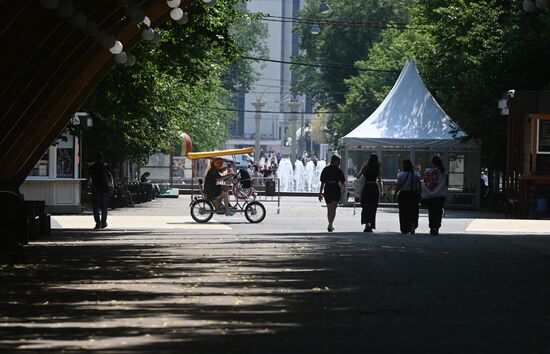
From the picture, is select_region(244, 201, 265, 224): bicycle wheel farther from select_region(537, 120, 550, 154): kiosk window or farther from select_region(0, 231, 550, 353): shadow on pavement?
select_region(0, 231, 550, 353): shadow on pavement

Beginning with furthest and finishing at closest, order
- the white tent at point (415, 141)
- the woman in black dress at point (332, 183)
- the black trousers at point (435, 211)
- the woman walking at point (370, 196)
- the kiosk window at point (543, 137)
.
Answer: the white tent at point (415, 141), the kiosk window at point (543, 137), the woman in black dress at point (332, 183), the woman walking at point (370, 196), the black trousers at point (435, 211)

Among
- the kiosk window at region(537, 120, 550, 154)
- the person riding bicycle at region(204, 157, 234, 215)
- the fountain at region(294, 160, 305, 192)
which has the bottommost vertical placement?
the fountain at region(294, 160, 305, 192)

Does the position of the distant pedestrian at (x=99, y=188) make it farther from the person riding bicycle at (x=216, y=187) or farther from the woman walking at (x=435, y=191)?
the woman walking at (x=435, y=191)

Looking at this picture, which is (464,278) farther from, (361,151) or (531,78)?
(361,151)

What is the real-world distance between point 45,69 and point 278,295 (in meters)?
12.6

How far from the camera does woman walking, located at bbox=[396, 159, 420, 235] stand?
31422mm

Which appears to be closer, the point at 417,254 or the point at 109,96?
the point at 417,254

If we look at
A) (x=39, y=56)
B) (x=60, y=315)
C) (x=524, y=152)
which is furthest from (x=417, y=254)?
(x=524, y=152)

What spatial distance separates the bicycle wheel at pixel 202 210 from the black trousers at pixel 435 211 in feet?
26.7

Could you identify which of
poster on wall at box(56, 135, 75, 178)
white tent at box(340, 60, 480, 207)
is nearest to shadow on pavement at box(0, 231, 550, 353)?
poster on wall at box(56, 135, 75, 178)

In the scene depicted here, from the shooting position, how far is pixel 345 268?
64.5 ft

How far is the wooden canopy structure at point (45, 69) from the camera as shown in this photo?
939 inches

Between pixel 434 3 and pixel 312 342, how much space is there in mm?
49054

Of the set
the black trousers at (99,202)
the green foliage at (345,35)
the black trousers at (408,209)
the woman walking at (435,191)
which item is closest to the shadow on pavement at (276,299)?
the woman walking at (435,191)
